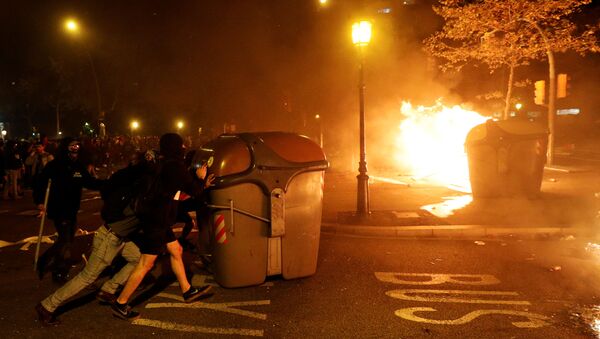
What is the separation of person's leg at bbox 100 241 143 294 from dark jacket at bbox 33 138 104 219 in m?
0.99

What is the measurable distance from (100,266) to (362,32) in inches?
225

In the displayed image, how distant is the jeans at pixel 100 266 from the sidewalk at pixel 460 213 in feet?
12.5

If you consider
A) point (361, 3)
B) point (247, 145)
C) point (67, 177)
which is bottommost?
point (67, 177)

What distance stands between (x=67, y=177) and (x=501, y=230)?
19.3ft

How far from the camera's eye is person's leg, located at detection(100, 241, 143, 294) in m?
4.21

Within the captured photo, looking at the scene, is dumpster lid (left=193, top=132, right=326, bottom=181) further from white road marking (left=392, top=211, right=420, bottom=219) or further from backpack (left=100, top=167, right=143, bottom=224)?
white road marking (left=392, top=211, right=420, bottom=219)

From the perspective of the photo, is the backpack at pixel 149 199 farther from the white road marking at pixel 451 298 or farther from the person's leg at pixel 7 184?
the person's leg at pixel 7 184

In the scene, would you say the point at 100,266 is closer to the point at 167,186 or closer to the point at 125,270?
the point at 125,270

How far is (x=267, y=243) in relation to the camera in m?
4.77

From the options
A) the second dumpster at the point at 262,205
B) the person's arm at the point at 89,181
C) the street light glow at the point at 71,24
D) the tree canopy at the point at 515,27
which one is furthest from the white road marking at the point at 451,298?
the street light glow at the point at 71,24

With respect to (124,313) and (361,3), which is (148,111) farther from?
(124,313)

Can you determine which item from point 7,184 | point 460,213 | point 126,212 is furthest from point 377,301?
point 7,184

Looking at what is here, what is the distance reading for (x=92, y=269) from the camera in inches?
156

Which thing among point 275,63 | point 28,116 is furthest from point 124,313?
point 28,116
